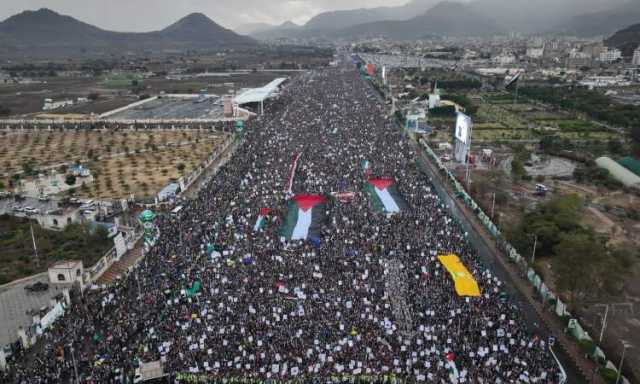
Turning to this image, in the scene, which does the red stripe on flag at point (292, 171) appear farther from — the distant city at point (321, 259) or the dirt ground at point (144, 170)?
the dirt ground at point (144, 170)

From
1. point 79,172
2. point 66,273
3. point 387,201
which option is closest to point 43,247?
point 66,273

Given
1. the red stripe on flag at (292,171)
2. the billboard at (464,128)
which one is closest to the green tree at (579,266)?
the billboard at (464,128)

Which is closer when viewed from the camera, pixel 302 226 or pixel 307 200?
pixel 302 226

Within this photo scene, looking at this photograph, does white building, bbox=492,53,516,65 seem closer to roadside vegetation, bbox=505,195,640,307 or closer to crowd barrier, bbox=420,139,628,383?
crowd barrier, bbox=420,139,628,383

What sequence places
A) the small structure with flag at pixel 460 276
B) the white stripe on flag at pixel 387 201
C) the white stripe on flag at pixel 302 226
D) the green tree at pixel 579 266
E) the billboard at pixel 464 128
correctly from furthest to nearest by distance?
the billboard at pixel 464 128, the white stripe on flag at pixel 387 201, the white stripe on flag at pixel 302 226, the small structure with flag at pixel 460 276, the green tree at pixel 579 266

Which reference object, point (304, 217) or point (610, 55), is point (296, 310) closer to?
point (304, 217)
